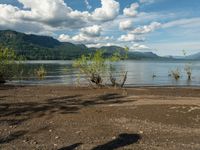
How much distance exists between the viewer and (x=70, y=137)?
11.3m

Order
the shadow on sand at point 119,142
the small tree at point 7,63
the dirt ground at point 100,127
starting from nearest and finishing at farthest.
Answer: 1. the shadow on sand at point 119,142
2. the dirt ground at point 100,127
3. the small tree at point 7,63

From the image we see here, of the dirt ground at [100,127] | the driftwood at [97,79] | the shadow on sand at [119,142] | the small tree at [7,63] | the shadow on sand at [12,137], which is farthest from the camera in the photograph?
the small tree at [7,63]

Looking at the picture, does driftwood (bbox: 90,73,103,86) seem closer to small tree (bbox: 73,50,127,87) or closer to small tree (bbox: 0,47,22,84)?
small tree (bbox: 73,50,127,87)

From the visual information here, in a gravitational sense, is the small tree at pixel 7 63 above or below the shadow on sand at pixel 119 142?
above

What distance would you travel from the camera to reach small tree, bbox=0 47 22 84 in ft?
129

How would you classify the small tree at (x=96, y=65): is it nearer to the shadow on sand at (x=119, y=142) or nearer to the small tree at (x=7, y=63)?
the small tree at (x=7, y=63)

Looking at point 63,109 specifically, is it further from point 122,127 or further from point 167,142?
point 167,142

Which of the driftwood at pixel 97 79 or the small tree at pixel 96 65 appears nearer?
the small tree at pixel 96 65

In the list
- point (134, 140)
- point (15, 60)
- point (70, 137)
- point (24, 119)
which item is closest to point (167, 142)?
point (134, 140)

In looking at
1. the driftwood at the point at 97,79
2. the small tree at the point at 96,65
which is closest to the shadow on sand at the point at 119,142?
the small tree at the point at 96,65

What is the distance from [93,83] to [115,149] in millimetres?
25948

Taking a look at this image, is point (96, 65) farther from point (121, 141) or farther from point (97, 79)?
point (121, 141)

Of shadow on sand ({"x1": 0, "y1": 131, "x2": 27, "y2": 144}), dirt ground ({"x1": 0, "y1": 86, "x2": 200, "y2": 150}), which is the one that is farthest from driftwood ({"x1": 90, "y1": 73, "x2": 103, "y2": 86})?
shadow on sand ({"x1": 0, "y1": 131, "x2": 27, "y2": 144})

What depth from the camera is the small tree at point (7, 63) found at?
3943 centimetres
